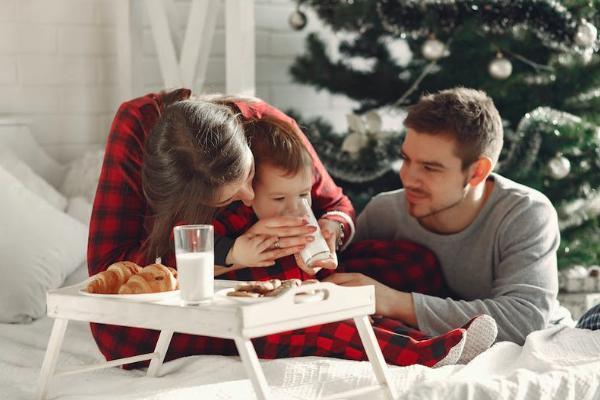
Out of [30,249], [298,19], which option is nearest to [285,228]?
[30,249]

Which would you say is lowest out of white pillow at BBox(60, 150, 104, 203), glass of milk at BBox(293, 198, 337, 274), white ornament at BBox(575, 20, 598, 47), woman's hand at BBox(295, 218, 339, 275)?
white pillow at BBox(60, 150, 104, 203)

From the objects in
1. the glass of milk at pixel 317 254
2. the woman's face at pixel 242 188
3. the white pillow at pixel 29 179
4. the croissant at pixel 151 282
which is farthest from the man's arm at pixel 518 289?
the white pillow at pixel 29 179

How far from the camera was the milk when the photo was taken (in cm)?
155

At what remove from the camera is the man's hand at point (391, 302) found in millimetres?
2174

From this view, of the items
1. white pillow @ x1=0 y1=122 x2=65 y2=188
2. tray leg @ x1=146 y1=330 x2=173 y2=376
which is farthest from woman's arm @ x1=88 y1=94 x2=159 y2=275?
white pillow @ x1=0 y1=122 x2=65 y2=188

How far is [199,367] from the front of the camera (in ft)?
6.33

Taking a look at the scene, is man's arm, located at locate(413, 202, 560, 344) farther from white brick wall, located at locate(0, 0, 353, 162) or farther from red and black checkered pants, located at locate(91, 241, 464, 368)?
white brick wall, located at locate(0, 0, 353, 162)

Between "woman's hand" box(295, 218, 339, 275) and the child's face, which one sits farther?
the child's face

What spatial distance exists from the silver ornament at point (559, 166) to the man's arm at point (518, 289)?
34.1 inches

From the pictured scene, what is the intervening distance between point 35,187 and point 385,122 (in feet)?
5.63

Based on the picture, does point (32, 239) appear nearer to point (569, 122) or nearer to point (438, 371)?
point (438, 371)

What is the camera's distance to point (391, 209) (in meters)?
2.63

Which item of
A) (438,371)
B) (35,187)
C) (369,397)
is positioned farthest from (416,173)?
(35,187)

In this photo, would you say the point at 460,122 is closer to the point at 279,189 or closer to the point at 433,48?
the point at 279,189
